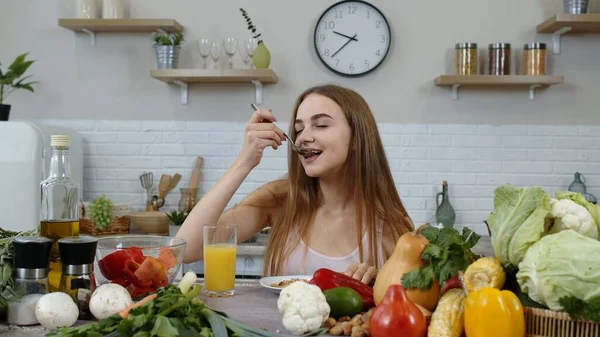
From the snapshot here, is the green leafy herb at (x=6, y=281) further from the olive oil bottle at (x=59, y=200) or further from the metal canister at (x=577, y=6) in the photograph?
the metal canister at (x=577, y=6)

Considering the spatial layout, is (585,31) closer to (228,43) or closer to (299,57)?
(299,57)

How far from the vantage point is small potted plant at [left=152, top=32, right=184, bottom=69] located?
411 centimetres

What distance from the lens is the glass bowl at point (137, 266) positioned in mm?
1544

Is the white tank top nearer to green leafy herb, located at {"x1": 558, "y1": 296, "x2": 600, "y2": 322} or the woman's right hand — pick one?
the woman's right hand

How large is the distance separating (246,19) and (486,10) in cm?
151

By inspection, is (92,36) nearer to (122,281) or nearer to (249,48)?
(249,48)

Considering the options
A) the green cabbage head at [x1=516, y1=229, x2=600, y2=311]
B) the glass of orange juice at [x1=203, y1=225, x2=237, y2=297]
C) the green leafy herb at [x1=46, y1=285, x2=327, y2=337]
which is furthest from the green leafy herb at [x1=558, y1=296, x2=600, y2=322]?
the glass of orange juice at [x1=203, y1=225, x2=237, y2=297]

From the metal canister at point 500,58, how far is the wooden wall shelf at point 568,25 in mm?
279

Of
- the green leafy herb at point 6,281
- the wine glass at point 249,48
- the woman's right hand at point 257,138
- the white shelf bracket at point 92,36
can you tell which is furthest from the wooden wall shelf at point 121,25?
the green leafy herb at point 6,281

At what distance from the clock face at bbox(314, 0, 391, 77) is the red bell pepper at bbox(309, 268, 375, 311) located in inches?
109

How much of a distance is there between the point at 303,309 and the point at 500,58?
3.13 metres

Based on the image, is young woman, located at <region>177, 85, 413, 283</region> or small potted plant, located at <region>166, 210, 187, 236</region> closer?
young woman, located at <region>177, 85, 413, 283</region>

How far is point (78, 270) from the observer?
150 cm

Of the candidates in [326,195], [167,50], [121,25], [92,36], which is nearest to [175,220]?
[167,50]
